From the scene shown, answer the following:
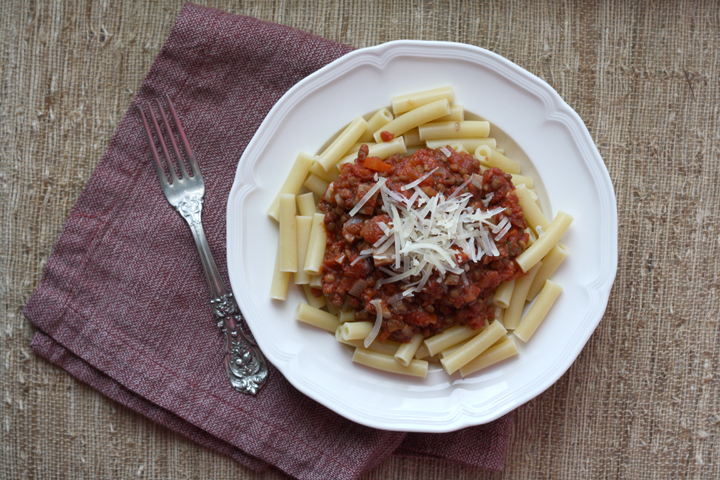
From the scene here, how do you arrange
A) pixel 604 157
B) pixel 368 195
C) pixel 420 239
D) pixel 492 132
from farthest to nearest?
pixel 604 157 → pixel 492 132 → pixel 368 195 → pixel 420 239

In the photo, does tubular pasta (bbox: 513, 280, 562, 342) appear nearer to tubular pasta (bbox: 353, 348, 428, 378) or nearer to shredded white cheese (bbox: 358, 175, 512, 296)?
shredded white cheese (bbox: 358, 175, 512, 296)

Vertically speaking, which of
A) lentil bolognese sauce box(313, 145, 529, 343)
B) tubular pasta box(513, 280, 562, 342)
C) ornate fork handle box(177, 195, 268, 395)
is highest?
lentil bolognese sauce box(313, 145, 529, 343)

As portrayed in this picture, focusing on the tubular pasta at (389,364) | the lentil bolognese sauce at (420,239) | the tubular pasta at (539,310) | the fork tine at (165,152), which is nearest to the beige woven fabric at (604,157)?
the fork tine at (165,152)

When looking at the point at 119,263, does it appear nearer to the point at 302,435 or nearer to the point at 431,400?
the point at 302,435

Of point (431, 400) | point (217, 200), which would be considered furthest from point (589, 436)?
point (217, 200)

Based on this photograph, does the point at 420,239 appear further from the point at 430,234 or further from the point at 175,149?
the point at 175,149

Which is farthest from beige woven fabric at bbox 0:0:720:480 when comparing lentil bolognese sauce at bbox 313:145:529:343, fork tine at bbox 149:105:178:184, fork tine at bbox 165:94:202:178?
lentil bolognese sauce at bbox 313:145:529:343

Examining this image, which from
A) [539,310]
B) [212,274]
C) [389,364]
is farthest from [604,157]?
[212,274]
